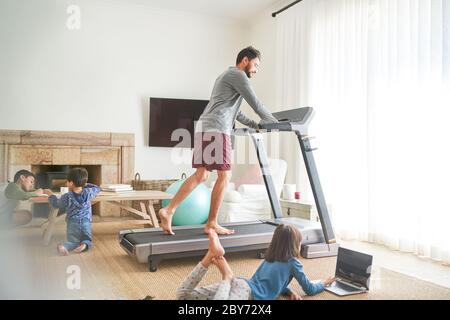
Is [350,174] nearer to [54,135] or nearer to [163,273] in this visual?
[163,273]

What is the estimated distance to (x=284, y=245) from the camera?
72.0 inches

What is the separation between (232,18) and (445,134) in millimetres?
3096

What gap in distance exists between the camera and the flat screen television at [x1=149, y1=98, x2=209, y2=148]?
5.10 meters

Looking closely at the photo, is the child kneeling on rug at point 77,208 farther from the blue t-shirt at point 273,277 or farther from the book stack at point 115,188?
the blue t-shirt at point 273,277

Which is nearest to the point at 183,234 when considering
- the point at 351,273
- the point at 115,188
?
the point at 351,273

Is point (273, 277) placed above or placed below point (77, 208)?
below

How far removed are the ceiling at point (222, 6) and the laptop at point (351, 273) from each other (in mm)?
3536

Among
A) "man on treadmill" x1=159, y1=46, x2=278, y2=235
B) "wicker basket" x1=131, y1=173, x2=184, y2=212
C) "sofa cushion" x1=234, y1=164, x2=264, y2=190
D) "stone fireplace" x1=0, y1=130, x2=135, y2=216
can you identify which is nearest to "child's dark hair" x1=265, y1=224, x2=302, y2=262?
"man on treadmill" x1=159, y1=46, x2=278, y2=235

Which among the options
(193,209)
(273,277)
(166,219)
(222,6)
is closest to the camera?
(273,277)

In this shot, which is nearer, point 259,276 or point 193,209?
point 259,276

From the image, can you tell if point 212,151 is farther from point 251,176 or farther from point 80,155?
point 80,155

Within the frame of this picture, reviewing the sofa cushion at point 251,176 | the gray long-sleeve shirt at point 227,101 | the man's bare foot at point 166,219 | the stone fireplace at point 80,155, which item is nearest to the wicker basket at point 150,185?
the stone fireplace at point 80,155

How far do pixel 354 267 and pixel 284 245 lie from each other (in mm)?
533

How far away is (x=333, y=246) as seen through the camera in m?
2.98
